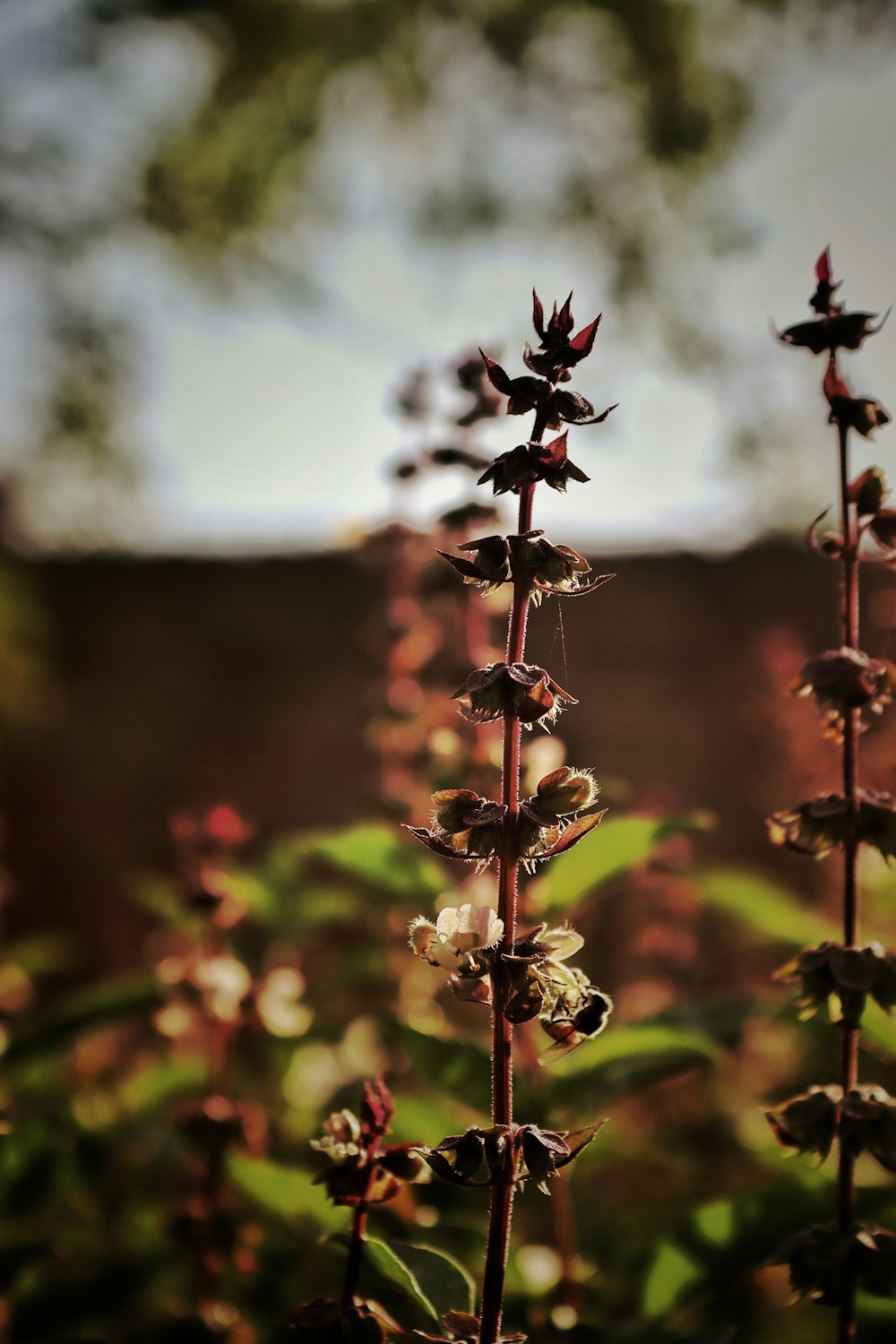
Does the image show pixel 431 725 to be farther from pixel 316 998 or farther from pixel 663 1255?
pixel 663 1255

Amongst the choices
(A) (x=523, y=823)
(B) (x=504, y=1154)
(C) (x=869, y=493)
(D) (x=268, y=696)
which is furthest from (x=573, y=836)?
(D) (x=268, y=696)

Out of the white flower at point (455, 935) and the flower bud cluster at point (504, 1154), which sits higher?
the white flower at point (455, 935)

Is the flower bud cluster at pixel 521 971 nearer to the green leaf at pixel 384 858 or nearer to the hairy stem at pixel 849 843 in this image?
the hairy stem at pixel 849 843

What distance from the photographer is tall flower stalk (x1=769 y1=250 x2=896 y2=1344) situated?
20.2 inches

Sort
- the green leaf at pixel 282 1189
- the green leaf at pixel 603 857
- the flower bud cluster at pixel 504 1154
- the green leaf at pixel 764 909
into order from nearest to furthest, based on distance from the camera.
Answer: the flower bud cluster at pixel 504 1154
the green leaf at pixel 282 1189
the green leaf at pixel 603 857
the green leaf at pixel 764 909

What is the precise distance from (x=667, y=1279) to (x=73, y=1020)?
533 millimetres

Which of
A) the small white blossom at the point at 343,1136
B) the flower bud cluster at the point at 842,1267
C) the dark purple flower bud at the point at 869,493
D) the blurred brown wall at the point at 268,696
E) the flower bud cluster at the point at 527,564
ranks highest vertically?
the blurred brown wall at the point at 268,696

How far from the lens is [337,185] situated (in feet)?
8.09

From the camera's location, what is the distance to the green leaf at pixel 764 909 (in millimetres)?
1044

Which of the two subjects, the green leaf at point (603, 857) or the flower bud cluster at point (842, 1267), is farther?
the green leaf at point (603, 857)

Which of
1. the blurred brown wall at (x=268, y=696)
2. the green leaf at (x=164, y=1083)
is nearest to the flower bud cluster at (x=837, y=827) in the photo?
the green leaf at (x=164, y=1083)

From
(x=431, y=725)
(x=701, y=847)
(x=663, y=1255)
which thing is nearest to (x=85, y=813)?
(x=701, y=847)

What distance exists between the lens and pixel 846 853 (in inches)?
20.9

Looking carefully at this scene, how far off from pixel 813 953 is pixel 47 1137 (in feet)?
2.10
